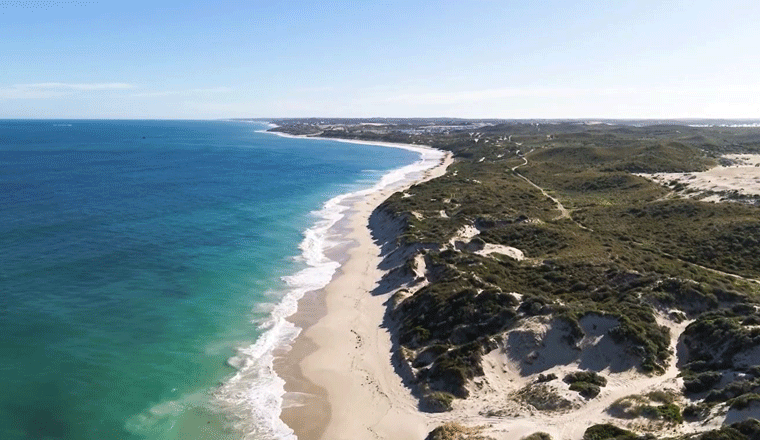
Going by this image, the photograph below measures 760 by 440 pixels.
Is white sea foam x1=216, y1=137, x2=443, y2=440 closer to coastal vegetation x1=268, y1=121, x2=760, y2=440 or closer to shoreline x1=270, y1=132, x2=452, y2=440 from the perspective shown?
shoreline x1=270, y1=132, x2=452, y2=440

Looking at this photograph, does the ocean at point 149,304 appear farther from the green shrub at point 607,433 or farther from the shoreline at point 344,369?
the green shrub at point 607,433

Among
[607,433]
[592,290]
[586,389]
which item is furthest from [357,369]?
[592,290]

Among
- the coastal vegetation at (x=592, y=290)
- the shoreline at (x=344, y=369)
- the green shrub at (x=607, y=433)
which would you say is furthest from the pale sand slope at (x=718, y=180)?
the green shrub at (x=607, y=433)

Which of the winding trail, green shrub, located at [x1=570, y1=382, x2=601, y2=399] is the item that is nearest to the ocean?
green shrub, located at [x1=570, y1=382, x2=601, y2=399]

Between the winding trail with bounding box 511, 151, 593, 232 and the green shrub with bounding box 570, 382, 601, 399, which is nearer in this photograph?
the green shrub with bounding box 570, 382, 601, 399

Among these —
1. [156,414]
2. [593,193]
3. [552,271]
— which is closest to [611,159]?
[593,193]
